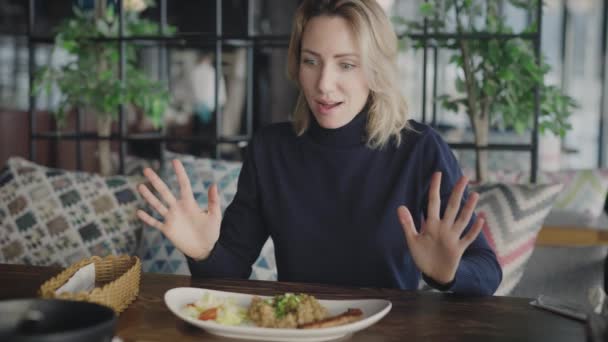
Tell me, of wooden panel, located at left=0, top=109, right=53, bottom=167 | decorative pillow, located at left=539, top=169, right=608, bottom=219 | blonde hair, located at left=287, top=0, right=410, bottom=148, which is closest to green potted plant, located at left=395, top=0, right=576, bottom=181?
decorative pillow, located at left=539, top=169, right=608, bottom=219

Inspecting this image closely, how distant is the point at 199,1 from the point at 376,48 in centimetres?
722

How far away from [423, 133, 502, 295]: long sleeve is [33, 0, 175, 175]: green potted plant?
1.49m

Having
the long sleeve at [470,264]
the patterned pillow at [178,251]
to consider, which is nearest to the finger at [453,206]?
the long sleeve at [470,264]

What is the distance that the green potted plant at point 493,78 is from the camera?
2.42 metres

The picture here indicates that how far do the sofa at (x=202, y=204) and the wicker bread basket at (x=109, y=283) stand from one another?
0.94 meters

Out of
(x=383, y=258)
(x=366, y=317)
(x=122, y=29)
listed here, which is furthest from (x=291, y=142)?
(x=122, y=29)

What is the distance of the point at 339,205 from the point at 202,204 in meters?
0.85

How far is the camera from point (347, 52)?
1.51 metres

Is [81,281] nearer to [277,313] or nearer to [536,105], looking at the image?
[277,313]

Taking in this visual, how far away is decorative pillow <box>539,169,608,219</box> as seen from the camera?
2441mm

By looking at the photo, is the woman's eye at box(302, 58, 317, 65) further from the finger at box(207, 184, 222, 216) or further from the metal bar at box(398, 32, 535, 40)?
the metal bar at box(398, 32, 535, 40)

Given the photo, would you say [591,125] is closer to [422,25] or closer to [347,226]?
[422,25]

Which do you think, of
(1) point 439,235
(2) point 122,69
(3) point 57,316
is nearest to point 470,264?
(1) point 439,235

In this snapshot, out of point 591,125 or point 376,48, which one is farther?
point 591,125
